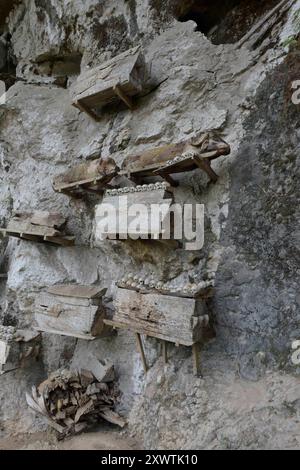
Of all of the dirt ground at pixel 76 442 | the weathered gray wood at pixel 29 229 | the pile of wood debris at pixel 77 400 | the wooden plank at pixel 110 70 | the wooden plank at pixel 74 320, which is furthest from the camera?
the weathered gray wood at pixel 29 229

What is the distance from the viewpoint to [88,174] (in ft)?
20.5

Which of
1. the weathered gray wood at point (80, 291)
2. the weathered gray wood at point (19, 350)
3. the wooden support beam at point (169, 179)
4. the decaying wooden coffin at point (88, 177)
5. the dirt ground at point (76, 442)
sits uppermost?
the decaying wooden coffin at point (88, 177)

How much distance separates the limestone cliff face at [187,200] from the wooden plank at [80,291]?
1.78ft

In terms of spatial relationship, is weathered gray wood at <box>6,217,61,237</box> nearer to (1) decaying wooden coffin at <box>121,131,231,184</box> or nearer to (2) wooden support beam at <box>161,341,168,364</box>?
(1) decaying wooden coffin at <box>121,131,231,184</box>

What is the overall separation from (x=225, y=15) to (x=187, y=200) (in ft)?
Result: 15.1

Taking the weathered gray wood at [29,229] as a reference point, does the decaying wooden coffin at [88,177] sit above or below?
above

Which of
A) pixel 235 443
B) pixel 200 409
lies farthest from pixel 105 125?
pixel 235 443

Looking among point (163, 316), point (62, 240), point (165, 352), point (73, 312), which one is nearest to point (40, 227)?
point (62, 240)

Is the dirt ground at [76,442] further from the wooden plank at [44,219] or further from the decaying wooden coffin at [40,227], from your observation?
the wooden plank at [44,219]

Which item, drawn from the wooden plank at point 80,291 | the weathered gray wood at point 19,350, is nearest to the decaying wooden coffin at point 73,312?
the wooden plank at point 80,291

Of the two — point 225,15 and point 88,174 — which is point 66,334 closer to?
point 88,174

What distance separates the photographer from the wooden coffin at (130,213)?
5062 mm

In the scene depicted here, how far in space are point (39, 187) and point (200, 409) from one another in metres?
5.84

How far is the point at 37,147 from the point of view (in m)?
8.13
